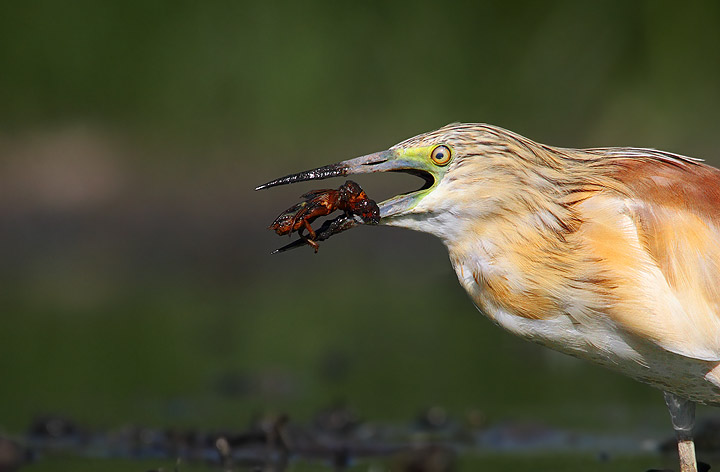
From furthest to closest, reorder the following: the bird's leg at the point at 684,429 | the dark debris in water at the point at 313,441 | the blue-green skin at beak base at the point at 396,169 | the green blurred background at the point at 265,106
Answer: the green blurred background at the point at 265,106, the dark debris in water at the point at 313,441, the bird's leg at the point at 684,429, the blue-green skin at beak base at the point at 396,169

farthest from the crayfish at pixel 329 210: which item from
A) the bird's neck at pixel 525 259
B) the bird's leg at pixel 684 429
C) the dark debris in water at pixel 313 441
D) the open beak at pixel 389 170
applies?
the bird's leg at pixel 684 429

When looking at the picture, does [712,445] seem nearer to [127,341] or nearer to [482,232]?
[482,232]

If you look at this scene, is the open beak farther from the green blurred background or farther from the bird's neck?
the green blurred background

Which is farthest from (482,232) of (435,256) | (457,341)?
(435,256)

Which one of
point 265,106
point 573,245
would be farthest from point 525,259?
point 265,106

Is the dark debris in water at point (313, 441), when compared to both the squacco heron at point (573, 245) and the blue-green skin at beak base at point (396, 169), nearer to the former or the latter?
the squacco heron at point (573, 245)

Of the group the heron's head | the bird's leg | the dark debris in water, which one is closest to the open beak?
the heron's head
